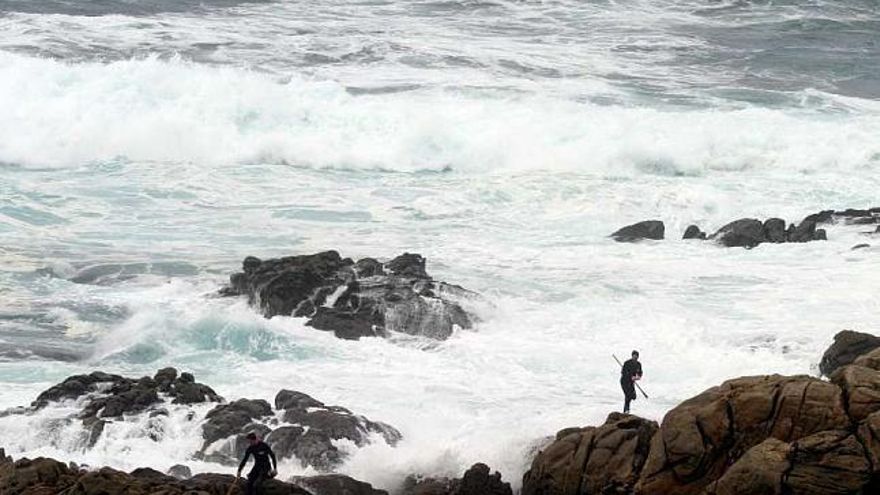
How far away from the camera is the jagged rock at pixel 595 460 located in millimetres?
14867

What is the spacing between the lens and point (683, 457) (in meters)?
14.3

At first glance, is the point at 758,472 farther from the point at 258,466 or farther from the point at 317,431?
A: the point at 317,431

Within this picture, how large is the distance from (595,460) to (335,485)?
318 centimetres

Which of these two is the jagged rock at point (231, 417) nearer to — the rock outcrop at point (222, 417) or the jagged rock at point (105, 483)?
the rock outcrop at point (222, 417)

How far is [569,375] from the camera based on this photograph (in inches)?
832

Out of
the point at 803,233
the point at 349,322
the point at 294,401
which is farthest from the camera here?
the point at 803,233

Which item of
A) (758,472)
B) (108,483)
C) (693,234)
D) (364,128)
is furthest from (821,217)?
(108,483)

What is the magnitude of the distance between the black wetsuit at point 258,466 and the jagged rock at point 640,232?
53.5ft

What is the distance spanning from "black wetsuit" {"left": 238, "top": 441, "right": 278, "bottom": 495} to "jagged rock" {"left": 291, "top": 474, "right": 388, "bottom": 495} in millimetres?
917

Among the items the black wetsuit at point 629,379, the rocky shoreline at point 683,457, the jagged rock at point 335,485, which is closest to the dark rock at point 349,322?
the rocky shoreline at point 683,457

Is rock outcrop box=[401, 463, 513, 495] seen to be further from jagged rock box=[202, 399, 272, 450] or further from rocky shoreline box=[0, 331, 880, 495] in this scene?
jagged rock box=[202, 399, 272, 450]

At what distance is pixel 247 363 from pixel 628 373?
22.1 ft

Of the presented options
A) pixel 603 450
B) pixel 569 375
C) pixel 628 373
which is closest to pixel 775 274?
pixel 569 375

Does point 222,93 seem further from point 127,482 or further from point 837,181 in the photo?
point 127,482
